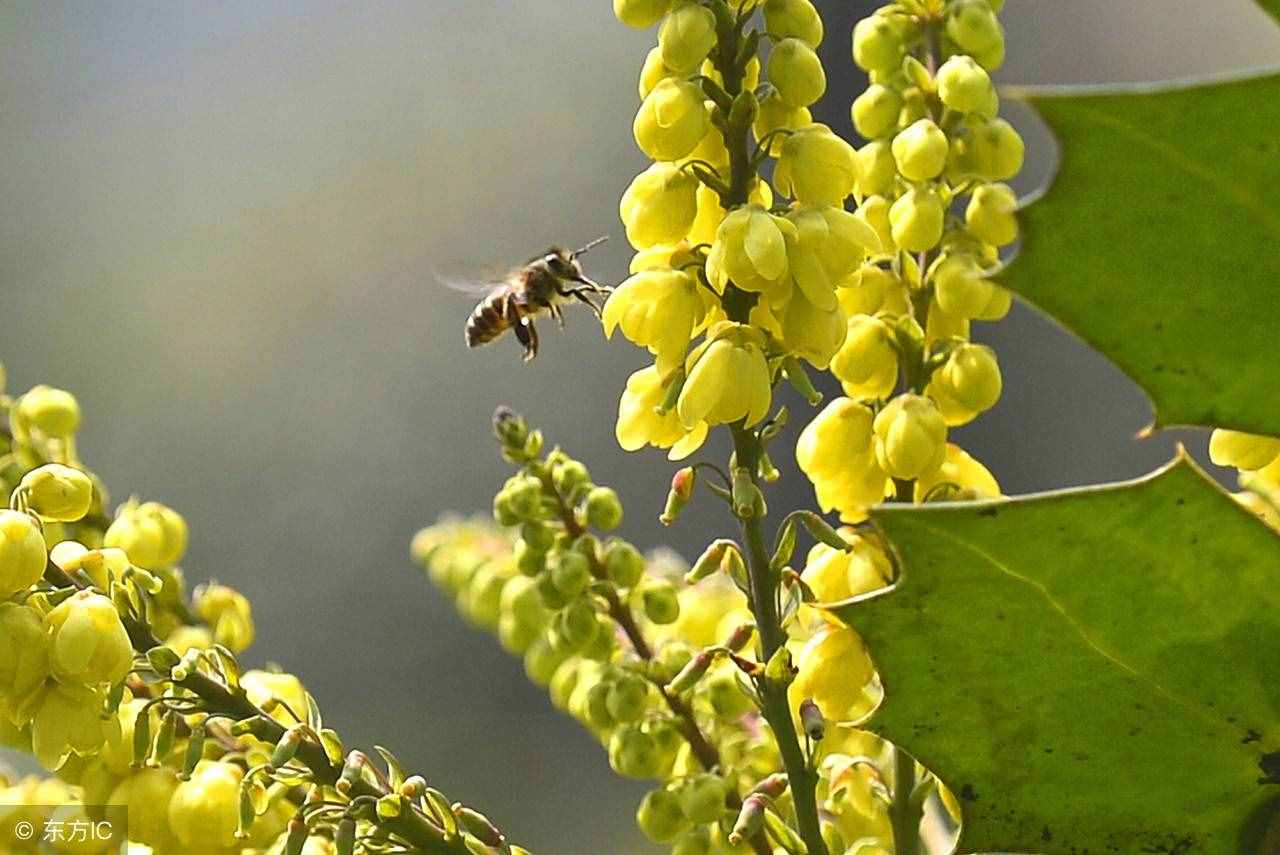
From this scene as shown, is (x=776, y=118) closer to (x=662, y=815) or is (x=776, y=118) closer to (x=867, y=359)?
(x=867, y=359)

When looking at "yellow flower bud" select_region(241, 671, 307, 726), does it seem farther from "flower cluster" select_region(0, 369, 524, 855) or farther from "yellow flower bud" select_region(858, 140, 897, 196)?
"yellow flower bud" select_region(858, 140, 897, 196)

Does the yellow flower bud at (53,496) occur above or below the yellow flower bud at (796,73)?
below

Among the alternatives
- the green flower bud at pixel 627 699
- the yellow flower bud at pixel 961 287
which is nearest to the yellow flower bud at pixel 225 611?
the green flower bud at pixel 627 699

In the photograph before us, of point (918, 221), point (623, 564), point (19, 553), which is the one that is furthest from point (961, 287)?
point (19, 553)

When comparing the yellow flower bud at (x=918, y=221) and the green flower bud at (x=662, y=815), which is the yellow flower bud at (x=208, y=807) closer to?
the green flower bud at (x=662, y=815)

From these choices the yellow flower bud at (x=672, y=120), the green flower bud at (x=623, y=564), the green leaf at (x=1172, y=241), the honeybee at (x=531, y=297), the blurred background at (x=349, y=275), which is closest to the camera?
the green leaf at (x=1172, y=241)

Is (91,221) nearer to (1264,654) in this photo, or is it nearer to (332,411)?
(332,411)

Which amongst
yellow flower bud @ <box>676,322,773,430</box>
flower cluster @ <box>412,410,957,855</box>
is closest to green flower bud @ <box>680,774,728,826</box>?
flower cluster @ <box>412,410,957,855</box>
